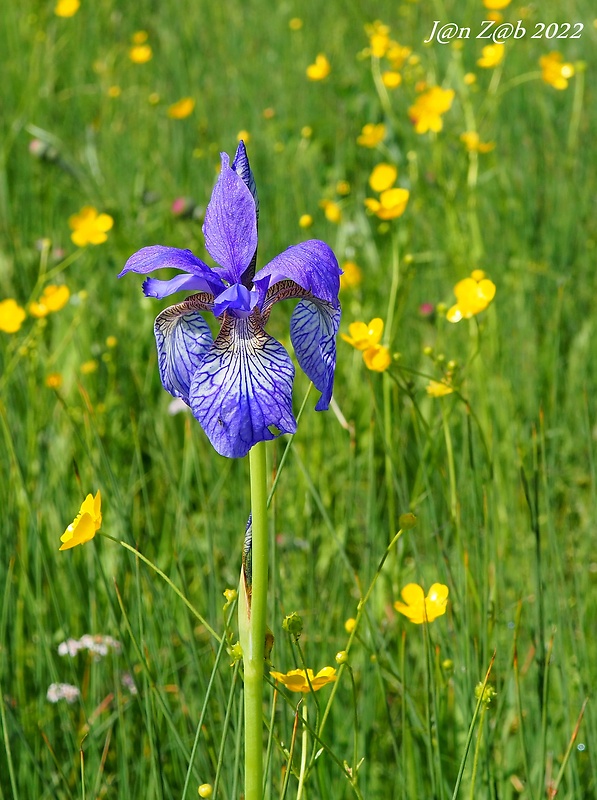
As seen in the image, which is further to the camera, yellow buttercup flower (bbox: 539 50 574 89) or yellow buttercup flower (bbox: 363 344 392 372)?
yellow buttercup flower (bbox: 539 50 574 89)

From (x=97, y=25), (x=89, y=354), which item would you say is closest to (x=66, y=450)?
(x=89, y=354)

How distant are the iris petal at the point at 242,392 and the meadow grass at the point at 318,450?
206 mm

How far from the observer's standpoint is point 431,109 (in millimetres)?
2410

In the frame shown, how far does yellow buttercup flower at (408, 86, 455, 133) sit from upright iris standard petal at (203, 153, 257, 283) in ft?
4.99

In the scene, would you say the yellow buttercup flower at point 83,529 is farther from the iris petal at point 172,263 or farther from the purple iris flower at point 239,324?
the iris petal at point 172,263

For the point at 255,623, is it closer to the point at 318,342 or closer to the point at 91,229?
the point at 318,342

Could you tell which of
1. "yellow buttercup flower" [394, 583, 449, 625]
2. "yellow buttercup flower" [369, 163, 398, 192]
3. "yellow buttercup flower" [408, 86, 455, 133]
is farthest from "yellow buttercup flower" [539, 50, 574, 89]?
"yellow buttercup flower" [394, 583, 449, 625]

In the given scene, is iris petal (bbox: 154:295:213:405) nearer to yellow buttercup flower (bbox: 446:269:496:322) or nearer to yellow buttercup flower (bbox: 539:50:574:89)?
yellow buttercup flower (bbox: 446:269:496:322)

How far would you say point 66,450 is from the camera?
87.4 inches

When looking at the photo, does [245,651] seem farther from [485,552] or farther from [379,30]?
[379,30]

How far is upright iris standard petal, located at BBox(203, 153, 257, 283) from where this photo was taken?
931 mm

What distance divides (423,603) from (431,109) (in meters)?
1.55

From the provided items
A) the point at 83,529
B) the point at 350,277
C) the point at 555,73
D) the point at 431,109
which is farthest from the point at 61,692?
the point at 555,73

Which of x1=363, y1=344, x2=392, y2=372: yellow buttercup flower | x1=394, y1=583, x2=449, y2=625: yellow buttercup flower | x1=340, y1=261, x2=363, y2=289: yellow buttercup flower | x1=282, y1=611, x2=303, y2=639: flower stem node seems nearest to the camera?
x1=282, y1=611, x2=303, y2=639: flower stem node
